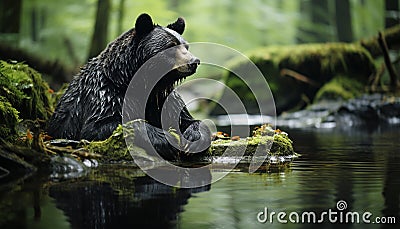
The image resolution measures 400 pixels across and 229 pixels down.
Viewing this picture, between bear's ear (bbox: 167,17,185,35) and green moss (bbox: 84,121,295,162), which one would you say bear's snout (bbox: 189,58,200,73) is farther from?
green moss (bbox: 84,121,295,162)

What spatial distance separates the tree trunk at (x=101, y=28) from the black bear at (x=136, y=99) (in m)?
11.4

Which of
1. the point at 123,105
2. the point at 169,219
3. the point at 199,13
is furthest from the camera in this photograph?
the point at 199,13

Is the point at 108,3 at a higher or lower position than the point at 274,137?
higher

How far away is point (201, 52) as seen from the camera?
38.4 m

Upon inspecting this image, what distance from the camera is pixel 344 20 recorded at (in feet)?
88.7

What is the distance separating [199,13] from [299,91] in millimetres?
17583

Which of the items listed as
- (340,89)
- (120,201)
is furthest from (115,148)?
(340,89)

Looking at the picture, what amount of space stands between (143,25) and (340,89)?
12893 mm

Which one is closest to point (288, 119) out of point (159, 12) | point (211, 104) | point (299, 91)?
point (299, 91)

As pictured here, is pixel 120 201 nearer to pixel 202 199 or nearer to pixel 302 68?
pixel 202 199

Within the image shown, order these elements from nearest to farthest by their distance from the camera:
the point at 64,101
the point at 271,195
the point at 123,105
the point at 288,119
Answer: the point at 271,195
the point at 123,105
the point at 64,101
the point at 288,119

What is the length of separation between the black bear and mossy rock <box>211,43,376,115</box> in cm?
1301

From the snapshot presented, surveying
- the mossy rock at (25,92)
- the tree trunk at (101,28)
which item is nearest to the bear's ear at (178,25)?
the mossy rock at (25,92)

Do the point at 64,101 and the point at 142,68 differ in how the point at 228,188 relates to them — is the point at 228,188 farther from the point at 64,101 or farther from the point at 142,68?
the point at 64,101
